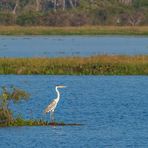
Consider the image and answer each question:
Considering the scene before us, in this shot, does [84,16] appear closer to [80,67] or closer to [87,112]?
[80,67]

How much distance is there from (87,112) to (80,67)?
10.5 metres

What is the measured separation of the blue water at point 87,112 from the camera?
2319 cm

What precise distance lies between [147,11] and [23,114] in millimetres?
61385

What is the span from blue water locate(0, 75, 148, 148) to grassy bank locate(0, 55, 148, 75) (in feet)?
0.91

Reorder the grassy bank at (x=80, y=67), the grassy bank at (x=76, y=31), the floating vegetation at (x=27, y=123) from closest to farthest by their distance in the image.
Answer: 1. the floating vegetation at (x=27, y=123)
2. the grassy bank at (x=80, y=67)
3. the grassy bank at (x=76, y=31)

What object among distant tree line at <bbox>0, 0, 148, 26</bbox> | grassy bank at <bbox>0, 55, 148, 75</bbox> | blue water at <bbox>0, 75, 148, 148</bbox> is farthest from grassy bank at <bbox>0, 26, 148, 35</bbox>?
blue water at <bbox>0, 75, 148, 148</bbox>

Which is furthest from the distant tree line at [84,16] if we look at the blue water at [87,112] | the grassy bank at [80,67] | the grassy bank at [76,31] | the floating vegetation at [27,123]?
the floating vegetation at [27,123]

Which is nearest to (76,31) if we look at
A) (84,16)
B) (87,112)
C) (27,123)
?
(84,16)

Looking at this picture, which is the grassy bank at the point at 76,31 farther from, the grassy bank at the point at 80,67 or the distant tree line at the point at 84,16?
the grassy bank at the point at 80,67

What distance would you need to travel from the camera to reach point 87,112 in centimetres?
2889

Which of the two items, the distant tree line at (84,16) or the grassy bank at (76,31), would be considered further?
the distant tree line at (84,16)

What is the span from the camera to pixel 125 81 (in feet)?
127

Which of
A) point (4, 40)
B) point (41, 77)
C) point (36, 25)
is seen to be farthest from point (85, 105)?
point (36, 25)

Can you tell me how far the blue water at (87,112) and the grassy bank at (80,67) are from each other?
0.91ft
